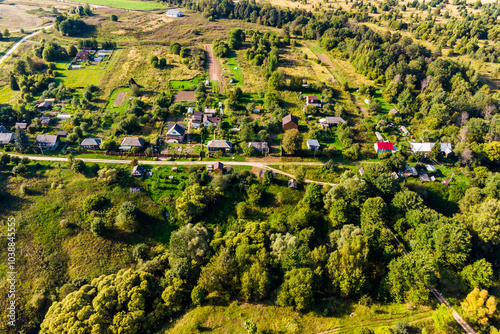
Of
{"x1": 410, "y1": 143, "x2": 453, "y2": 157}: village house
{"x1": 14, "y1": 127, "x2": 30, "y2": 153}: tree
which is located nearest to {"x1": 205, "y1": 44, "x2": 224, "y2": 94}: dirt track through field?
{"x1": 14, "y1": 127, "x2": 30, "y2": 153}: tree

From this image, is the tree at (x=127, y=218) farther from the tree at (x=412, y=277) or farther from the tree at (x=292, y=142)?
the tree at (x=412, y=277)

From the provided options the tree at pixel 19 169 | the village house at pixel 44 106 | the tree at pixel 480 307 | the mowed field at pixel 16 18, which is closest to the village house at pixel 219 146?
the tree at pixel 19 169

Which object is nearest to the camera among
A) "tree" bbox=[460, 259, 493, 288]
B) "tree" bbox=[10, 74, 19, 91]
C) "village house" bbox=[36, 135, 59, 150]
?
"tree" bbox=[460, 259, 493, 288]

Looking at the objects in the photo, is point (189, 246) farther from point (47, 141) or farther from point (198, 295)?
point (47, 141)

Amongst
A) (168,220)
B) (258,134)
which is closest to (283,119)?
(258,134)

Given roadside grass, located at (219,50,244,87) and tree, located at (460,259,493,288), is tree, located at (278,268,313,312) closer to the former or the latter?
tree, located at (460,259,493,288)

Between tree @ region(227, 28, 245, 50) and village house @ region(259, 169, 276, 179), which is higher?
tree @ region(227, 28, 245, 50)

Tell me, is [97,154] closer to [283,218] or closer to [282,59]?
[283,218]
